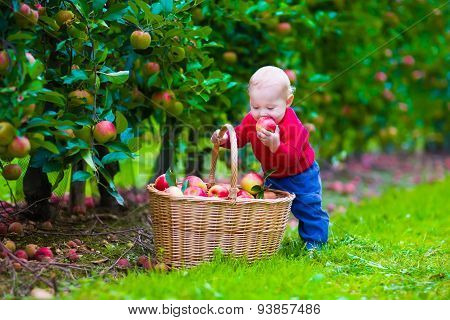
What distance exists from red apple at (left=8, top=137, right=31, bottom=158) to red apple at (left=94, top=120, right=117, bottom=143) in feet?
1.29

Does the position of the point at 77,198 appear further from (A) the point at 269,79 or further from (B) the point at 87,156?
(A) the point at 269,79

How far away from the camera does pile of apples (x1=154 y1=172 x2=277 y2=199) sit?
2.90 m

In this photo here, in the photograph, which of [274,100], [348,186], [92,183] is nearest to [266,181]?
[274,100]

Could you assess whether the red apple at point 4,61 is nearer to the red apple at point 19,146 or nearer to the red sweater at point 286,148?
the red apple at point 19,146

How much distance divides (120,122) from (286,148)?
81 centimetres

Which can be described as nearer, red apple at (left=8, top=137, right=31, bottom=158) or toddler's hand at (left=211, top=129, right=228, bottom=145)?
red apple at (left=8, top=137, right=31, bottom=158)

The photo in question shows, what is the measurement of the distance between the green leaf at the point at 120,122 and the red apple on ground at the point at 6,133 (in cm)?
56

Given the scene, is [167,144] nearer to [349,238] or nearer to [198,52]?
[198,52]

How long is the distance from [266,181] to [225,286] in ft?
3.04

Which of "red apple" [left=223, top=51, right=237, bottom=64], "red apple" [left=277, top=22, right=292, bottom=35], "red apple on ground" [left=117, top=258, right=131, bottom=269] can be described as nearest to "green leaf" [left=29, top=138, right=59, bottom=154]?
"red apple on ground" [left=117, top=258, right=131, bottom=269]

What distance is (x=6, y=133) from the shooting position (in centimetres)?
249

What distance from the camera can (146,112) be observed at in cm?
381

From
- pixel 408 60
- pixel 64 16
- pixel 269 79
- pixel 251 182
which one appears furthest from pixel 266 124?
pixel 408 60

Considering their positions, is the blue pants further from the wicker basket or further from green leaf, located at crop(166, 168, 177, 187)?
green leaf, located at crop(166, 168, 177, 187)
